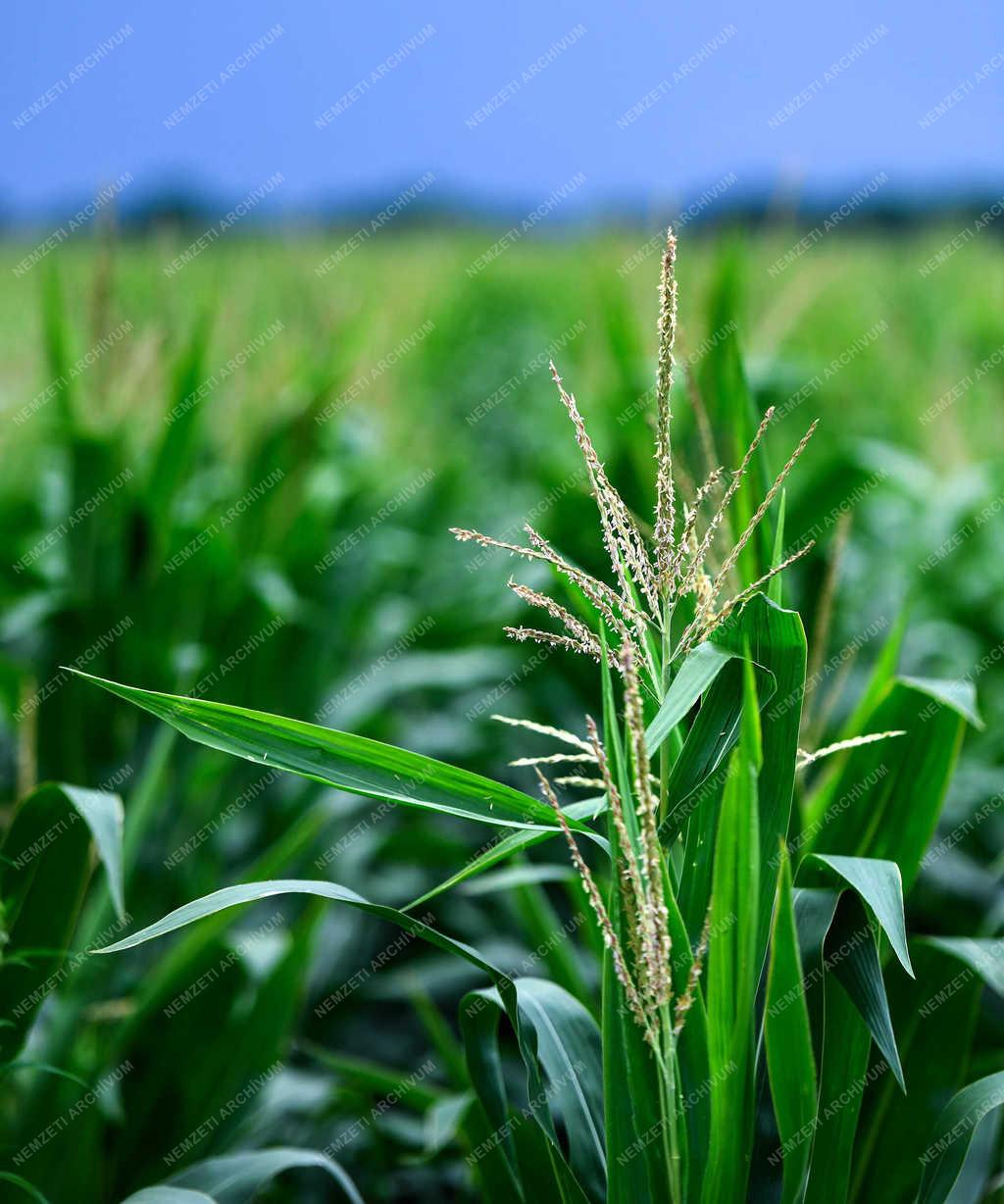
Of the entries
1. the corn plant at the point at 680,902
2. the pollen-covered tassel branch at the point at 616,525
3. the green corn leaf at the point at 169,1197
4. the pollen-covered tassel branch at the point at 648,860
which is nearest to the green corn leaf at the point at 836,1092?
the corn plant at the point at 680,902

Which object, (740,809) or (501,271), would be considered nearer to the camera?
(740,809)

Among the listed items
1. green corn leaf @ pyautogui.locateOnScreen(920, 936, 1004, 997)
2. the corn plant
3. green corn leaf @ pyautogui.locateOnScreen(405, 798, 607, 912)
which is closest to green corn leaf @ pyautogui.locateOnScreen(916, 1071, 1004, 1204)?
the corn plant

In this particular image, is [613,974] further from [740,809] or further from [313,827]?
[313,827]

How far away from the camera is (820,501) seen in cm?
185

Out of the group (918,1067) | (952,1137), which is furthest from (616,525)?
(918,1067)

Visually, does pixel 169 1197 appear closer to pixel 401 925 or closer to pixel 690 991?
pixel 401 925

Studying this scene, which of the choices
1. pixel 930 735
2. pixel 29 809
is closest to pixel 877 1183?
pixel 930 735

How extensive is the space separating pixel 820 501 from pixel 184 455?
1.07m

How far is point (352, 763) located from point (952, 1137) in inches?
22.3

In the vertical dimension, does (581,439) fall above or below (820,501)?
above

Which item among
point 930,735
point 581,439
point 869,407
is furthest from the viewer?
point 869,407

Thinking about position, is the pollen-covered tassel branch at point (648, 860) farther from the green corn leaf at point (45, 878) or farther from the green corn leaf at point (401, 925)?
the green corn leaf at point (45, 878)

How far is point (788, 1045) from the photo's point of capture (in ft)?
2.49

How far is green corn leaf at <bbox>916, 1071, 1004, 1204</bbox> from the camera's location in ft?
2.79
